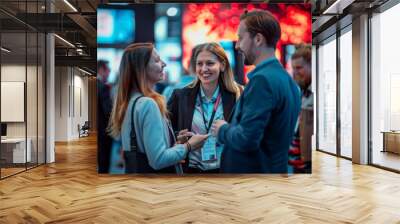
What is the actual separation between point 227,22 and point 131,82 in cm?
186

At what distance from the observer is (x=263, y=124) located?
575cm

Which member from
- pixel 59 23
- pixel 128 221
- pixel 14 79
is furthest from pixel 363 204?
pixel 59 23

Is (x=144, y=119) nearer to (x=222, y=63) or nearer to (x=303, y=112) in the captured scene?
(x=222, y=63)

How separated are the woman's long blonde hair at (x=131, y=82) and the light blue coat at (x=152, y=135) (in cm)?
9

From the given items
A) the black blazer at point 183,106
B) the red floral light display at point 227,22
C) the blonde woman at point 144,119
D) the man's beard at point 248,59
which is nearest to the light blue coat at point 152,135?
the blonde woman at point 144,119

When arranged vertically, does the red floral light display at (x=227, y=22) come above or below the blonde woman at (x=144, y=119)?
above

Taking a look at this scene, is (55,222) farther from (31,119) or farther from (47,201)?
(31,119)

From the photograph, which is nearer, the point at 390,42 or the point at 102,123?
the point at 102,123

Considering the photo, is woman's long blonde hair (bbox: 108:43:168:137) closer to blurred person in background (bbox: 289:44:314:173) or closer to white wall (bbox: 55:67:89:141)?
blurred person in background (bbox: 289:44:314:173)

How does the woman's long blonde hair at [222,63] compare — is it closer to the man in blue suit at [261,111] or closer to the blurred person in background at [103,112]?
the man in blue suit at [261,111]

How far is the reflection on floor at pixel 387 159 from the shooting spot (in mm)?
7528

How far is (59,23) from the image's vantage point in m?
8.39

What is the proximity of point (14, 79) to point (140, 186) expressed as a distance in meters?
3.13

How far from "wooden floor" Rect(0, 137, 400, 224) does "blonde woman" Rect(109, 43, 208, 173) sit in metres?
0.36
